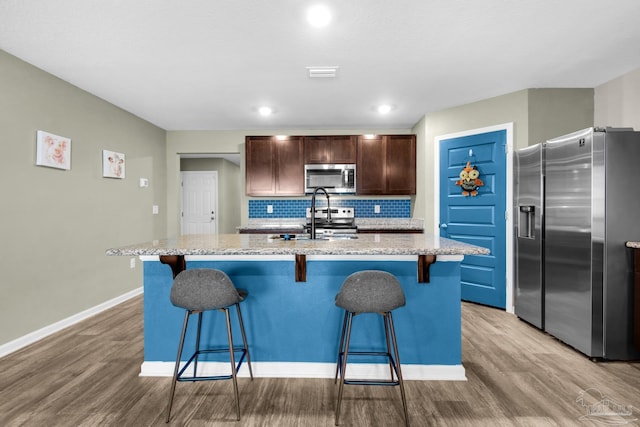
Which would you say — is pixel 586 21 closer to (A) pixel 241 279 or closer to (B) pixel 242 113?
(A) pixel 241 279

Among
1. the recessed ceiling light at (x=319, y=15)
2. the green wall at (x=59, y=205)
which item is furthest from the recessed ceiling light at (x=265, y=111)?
the recessed ceiling light at (x=319, y=15)

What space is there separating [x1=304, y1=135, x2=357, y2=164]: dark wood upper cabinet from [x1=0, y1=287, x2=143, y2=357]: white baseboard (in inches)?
119

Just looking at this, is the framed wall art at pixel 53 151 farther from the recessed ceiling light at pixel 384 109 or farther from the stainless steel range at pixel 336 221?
the recessed ceiling light at pixel 384 109

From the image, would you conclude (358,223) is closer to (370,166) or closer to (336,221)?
(336,221)

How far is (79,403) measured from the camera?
6.22 feet

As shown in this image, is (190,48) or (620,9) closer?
(620,9)

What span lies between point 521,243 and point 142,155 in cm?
481

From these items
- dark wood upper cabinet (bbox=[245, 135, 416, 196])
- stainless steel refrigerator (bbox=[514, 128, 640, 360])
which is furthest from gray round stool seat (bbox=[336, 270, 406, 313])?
dark wood upper cabinet (bbox=[245, 135, 416, 196])

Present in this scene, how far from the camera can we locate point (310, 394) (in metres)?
1.97

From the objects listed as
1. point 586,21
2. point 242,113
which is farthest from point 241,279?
point 586,21

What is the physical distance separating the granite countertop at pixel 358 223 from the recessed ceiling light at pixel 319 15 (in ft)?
9.45

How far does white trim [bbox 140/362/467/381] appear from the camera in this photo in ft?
6.98

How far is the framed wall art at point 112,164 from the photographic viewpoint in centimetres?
366

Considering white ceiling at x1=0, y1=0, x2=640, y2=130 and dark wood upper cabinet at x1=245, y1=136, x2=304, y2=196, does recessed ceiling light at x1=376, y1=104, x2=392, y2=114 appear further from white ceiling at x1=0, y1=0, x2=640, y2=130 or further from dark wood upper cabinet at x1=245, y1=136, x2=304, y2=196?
dark wood upper cabinet at x1=245, y1=136, x2=304, y2=196
